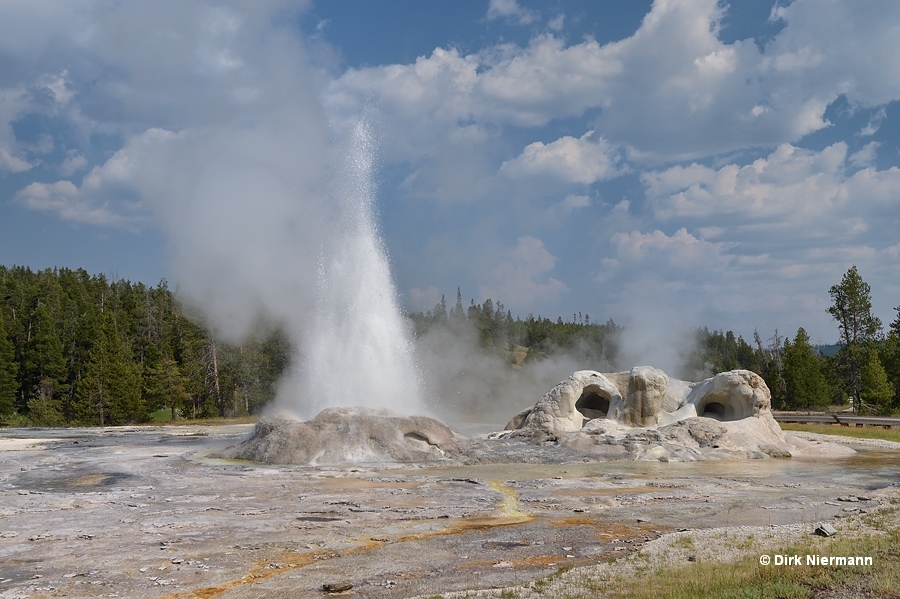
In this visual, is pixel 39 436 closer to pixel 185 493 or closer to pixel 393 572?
pixel 185 493

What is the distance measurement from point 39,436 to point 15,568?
32.7 meters

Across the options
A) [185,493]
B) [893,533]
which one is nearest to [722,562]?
[893,533]

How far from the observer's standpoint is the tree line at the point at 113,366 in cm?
5469

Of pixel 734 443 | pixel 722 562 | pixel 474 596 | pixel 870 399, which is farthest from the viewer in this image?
pixel 870 399

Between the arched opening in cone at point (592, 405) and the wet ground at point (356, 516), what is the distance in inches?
418

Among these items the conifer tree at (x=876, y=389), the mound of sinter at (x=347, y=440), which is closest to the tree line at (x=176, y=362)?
the conifer tree at (x=876, y=389)

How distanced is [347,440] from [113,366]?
35401 millimetres

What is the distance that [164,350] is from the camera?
72125mm

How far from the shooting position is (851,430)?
124 ft

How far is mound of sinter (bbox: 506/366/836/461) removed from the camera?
28.4 m

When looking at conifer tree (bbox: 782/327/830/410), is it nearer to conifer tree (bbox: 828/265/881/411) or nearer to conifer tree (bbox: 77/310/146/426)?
conifer tree (bbox: 828/265/881/411)

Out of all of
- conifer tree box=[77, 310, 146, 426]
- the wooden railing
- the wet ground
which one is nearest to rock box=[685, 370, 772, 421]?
the wet ground

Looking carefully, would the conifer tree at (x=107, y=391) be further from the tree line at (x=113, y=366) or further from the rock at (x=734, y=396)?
the rock at (x=734, y=396)

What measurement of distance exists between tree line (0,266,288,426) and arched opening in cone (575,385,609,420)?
110 ft
